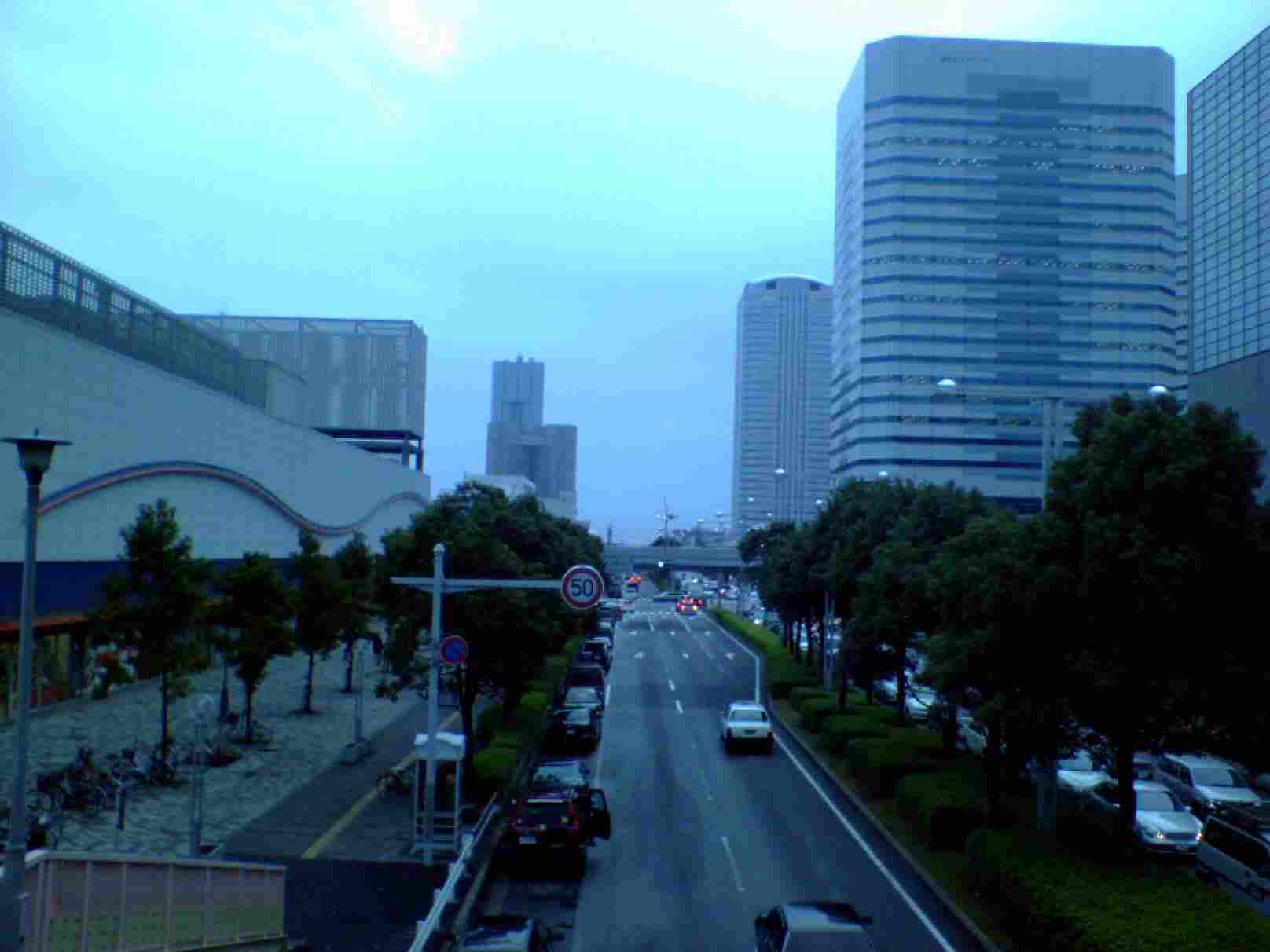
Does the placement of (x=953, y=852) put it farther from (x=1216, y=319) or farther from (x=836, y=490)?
(x=1216, y=319)

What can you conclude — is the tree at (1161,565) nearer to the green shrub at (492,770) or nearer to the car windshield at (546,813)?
the car windshield at (546,813)

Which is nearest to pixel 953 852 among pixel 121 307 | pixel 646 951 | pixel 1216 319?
pixel 646 951

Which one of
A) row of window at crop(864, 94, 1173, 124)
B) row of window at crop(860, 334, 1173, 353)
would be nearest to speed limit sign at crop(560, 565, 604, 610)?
row of window at crop(860, 334, 1173, 353)

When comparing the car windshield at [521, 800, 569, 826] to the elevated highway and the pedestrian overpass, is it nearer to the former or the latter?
the pedestrian overpass

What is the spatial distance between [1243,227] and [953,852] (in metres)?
70.4

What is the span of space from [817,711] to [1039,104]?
338 feet

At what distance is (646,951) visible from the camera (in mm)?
14953

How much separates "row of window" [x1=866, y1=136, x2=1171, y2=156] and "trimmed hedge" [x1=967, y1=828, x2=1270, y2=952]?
113318 mm

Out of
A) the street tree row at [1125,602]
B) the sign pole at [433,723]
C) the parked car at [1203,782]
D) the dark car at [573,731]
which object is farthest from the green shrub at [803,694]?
the sign pole at [433,723]

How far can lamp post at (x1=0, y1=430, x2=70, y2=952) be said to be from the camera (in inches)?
309

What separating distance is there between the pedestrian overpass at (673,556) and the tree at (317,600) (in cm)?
7629

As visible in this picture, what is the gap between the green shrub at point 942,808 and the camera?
19875 mm

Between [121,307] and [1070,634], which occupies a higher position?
[121,307]

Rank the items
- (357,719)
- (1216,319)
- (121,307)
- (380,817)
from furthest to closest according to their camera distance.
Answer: (1216,319), (121,307), (357,719), (380,817)
